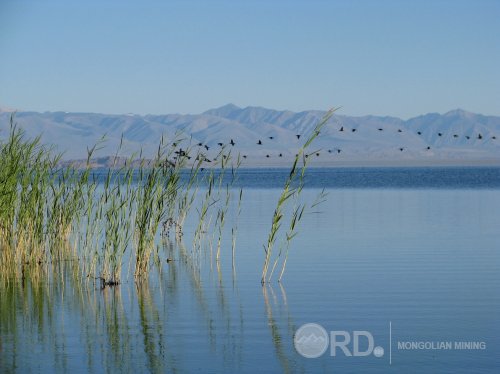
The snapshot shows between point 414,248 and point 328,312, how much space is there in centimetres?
809

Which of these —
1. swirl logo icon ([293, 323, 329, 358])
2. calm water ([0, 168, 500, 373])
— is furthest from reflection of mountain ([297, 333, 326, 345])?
calm water ([0, 168, 500, 373])

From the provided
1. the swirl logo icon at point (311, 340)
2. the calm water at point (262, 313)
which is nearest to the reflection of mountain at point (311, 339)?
the swirl logo icon at point (311, 340)

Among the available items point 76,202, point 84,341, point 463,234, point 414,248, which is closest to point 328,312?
point 84,341

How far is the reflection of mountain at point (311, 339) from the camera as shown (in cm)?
1105

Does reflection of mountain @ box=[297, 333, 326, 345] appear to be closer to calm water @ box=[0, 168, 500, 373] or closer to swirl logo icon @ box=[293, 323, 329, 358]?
swirl logo icon @ box=[293, 323, 329, 358]

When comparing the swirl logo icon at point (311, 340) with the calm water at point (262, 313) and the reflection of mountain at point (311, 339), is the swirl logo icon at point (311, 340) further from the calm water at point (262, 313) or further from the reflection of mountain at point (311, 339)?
the calm water at point (262, 313)

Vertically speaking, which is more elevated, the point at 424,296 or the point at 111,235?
the point at 111,235

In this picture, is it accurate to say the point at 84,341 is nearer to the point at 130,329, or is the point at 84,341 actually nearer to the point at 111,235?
the point at 130,329

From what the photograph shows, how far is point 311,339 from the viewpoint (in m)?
11.2

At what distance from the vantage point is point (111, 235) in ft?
47.0

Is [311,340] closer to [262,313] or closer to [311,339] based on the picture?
[311,339]

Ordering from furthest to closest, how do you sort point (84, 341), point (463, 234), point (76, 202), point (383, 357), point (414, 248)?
point (463, 234) < point (414, 248) < point (76, 202) < point (84, 341) < point (383, 357)

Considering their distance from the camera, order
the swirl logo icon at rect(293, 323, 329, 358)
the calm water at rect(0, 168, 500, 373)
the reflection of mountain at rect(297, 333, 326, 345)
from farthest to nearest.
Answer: the reflection of mountain at rect(297, 333, 326, 345) → the swirl logo icon at rect(293, 323, 329, 358) → the calm water at rect(0, 168, 500, 373)

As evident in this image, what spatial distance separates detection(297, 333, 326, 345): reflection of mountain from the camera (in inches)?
435
